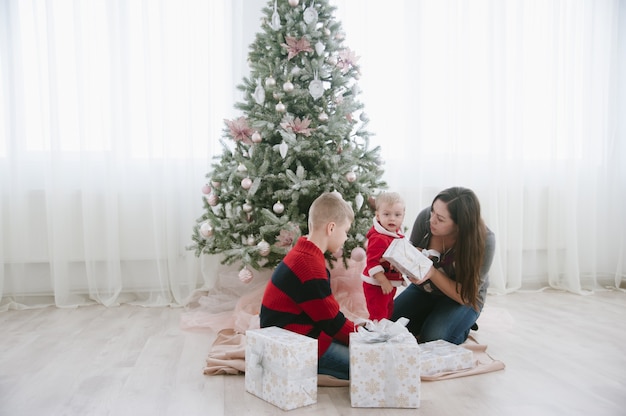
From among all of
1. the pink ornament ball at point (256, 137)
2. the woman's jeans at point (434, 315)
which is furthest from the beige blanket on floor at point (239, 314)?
the pink ornament ball at point (256, 137)

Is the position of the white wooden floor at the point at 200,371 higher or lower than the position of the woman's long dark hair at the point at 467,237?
lower

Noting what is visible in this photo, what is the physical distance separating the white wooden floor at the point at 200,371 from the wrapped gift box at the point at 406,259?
19.3 inches

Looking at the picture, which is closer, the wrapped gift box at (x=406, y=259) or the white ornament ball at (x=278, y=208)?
the wrapped gift box at (x=406, y=259)

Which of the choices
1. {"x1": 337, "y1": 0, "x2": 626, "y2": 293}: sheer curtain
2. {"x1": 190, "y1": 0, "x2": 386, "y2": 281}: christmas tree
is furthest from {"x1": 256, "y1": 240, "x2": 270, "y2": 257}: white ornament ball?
{"x1": 337, "y1": 0, "x2": 626, "y2": 293}: sheer curtain

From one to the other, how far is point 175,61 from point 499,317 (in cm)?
277

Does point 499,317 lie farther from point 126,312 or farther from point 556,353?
point 126,312

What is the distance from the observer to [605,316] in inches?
151

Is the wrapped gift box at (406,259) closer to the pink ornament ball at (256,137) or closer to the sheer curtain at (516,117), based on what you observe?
the pink ornament ball at (256,137)

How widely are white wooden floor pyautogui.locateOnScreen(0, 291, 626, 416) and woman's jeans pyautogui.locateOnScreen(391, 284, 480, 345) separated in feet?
0.69

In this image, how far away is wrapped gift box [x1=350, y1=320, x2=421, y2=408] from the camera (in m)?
2.27

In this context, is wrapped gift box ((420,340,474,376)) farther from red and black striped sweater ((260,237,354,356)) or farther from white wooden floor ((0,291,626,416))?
red and black striped sweater ((260,237,354,356))

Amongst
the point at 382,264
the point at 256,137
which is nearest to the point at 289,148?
the point at 256,137

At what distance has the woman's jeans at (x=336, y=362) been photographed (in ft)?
8.43

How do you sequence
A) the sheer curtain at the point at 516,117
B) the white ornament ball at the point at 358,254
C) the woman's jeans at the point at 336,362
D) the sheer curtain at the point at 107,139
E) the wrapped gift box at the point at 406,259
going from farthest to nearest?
1. the sheer curtain at the point at 516,117
2. the sheer curtain at the point at 107,139
3. the white ornament ball at the point at 358,254
4. the wrapped gift box at the point at 406,259
5. the woman's jeans at the point at 336,362
